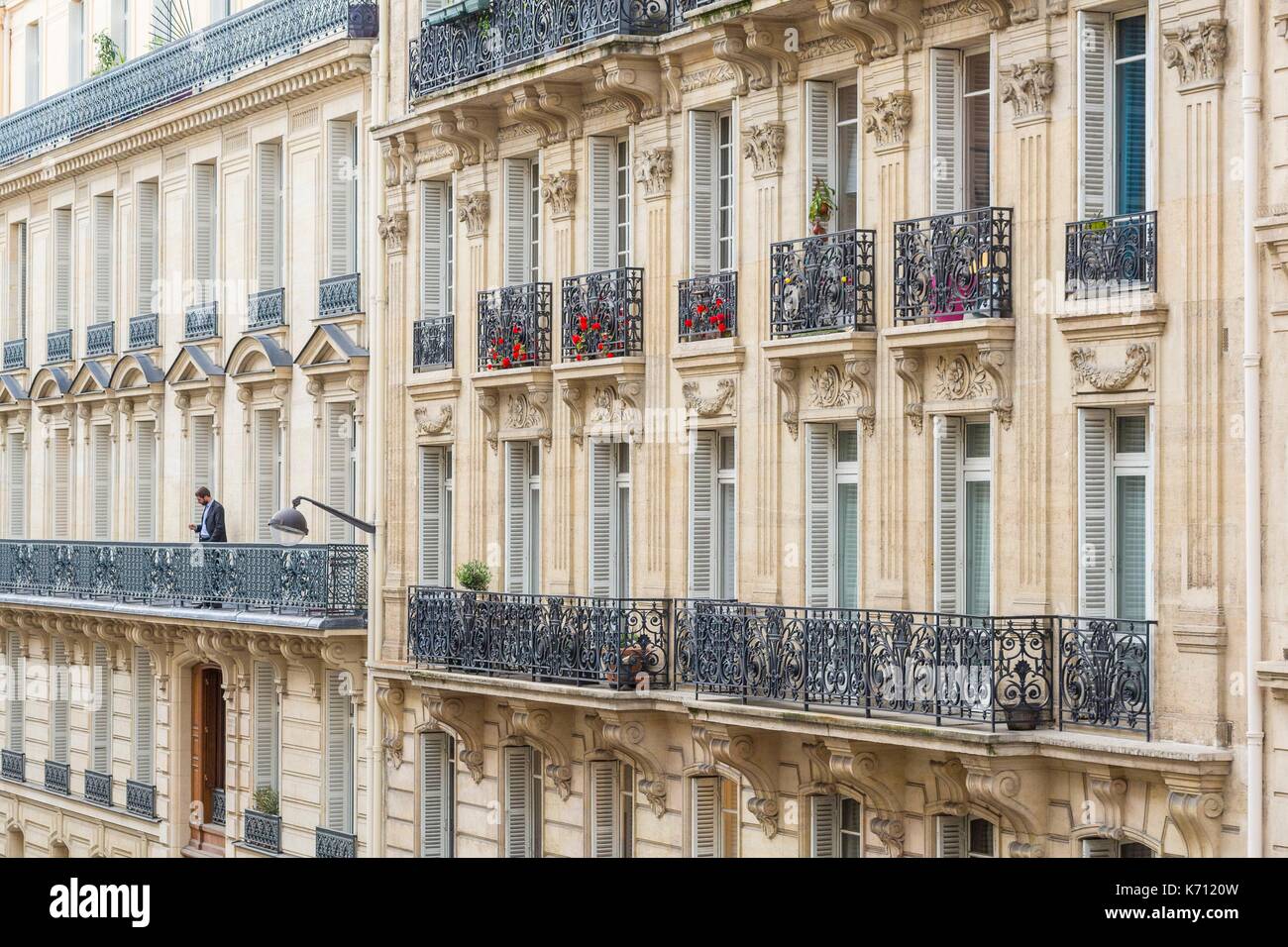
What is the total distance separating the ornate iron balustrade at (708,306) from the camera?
85.3ft

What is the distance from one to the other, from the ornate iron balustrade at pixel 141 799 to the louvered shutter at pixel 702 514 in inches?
619

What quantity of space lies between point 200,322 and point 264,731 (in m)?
6.20

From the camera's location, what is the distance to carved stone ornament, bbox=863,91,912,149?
23453mm

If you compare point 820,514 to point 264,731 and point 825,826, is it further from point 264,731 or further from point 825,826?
point 264,731

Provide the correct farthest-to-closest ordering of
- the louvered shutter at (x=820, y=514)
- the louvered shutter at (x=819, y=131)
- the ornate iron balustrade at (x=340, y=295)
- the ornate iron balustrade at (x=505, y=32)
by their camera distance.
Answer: the ornate iron balustrade at (x=340, y=295), the ornate iron balustrade at (x=505, y=32), the louvered shutter at (x=819, y=131), the louvered shutter at (x=820, y=514)


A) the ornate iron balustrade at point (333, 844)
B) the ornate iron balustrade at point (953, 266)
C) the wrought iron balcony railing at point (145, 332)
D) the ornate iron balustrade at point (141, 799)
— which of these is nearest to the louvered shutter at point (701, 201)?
the ornate iron balustrade at point (953, 266)

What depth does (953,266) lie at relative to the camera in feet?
73.7

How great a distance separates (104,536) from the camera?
139 ft

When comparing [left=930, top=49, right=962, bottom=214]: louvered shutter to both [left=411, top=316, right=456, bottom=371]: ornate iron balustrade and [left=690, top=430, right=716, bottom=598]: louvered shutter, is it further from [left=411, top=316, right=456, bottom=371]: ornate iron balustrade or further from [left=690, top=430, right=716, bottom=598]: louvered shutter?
[left=411, top=316, right=456, bottom=371]: ornate iron balustrade

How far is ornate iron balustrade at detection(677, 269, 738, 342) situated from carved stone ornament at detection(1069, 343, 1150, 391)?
545cm

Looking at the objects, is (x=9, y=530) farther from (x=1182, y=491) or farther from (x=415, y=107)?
(x=1182, y=491)

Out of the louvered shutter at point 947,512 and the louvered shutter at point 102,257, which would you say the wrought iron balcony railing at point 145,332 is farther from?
the louvered shutter at point 947,512

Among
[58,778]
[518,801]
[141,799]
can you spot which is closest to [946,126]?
[518,801]

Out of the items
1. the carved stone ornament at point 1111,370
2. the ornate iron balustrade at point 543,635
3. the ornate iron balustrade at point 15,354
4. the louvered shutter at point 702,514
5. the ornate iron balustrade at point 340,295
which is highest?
the ornate iron balustrade at point 340,295
